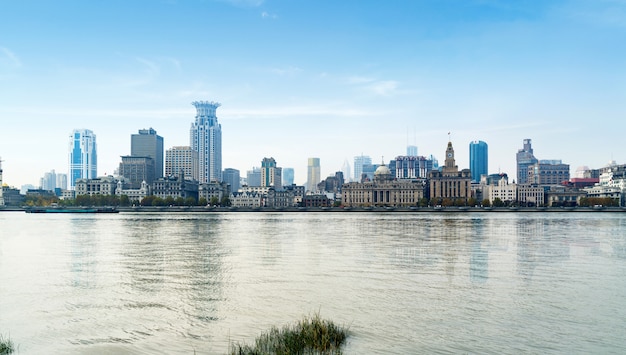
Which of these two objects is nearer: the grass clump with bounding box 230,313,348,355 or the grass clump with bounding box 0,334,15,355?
the grass clump with bounding box 230,313,348,355

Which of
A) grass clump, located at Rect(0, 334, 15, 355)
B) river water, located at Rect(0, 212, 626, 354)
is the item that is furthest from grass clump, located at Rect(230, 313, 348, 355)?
grass clump, located at Rect(0, 334, 15, 355)

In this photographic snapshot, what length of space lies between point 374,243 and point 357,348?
4460 centimetres

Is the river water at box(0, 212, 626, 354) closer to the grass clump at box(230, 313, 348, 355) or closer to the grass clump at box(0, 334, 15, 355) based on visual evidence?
the grass clump at box(0, 334, 15, 355)

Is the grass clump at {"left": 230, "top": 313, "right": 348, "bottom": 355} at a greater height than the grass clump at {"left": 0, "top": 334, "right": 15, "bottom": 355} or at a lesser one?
greater

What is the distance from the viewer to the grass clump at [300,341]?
20031 mm

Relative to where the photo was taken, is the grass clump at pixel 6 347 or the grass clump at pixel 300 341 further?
the grass clump at pixel 6 347

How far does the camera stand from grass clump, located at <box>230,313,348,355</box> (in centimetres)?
2003

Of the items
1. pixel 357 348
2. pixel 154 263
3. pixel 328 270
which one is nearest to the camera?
pixel 357 348

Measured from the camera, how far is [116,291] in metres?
A: 33.2

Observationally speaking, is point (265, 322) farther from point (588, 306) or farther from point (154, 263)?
point (154, 263)

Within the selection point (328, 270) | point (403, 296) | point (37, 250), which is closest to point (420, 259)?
point (328, 270)

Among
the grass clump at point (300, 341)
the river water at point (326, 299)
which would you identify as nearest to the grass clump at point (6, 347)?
the river water at point (326, 299)

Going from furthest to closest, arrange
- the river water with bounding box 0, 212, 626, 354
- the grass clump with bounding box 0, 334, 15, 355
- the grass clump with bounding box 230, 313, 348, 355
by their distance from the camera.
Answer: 1. the river water with bounding box 0, 212, 626, 354
2. the grass clump with bounding box 0, 334, 15, 355
3. the grass clump with bounding box 230, 313, 348, 355

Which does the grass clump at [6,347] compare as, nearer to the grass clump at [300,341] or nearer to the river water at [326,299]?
the river water at [326,299]
